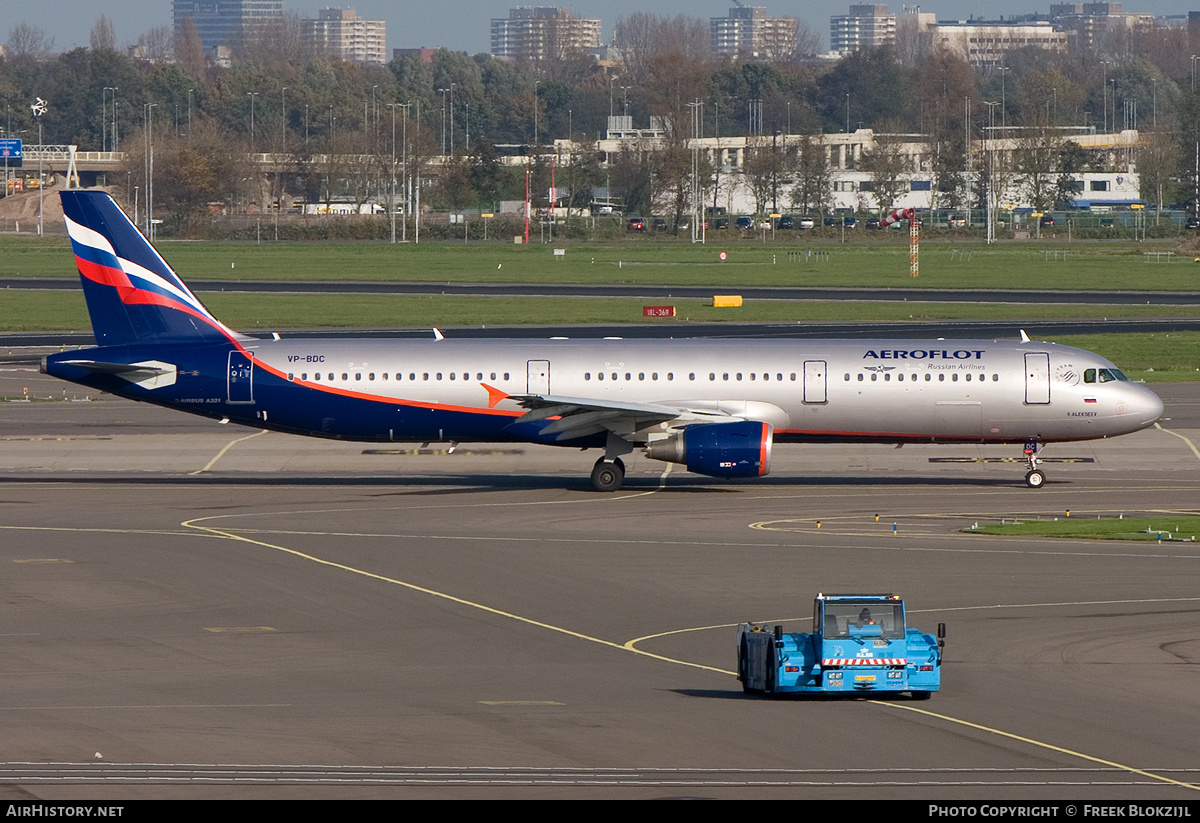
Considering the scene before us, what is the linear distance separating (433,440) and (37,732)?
27.1 meters

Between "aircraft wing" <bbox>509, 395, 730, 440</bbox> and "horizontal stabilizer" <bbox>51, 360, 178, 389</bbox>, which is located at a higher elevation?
"horizontal stabilizer" <bbox>51, 360, 178, 389</bbox>

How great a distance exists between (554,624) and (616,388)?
1803 cm

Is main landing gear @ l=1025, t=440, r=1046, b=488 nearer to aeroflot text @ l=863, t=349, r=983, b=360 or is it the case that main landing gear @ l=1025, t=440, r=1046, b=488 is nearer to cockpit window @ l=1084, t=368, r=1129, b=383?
cockpit window @ l=1084, t=368, r=1129, b=383

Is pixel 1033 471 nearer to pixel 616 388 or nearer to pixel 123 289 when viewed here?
pixel 616 388

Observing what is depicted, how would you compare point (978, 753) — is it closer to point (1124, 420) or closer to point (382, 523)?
point (382, 523)

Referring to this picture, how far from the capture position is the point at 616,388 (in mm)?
46688

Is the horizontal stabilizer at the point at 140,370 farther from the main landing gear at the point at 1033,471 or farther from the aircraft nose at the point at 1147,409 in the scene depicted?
the aircraft nose at the point at 1147,409

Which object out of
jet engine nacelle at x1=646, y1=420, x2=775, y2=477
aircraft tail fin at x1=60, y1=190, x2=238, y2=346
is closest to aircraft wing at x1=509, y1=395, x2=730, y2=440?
jet engine nacelle at x1=646, y1=420, x2=775, y2=477

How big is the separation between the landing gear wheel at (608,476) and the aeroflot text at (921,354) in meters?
7.92

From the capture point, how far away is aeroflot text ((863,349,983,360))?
153 feet

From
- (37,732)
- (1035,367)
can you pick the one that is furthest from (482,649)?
(1035,367)

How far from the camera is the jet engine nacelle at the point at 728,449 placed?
4416cm

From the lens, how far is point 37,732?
20766 millimetres

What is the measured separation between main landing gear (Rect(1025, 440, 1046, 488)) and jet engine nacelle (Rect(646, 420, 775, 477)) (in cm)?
811
